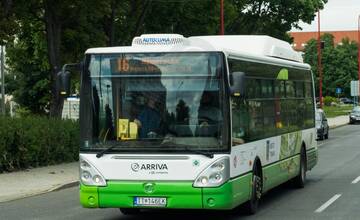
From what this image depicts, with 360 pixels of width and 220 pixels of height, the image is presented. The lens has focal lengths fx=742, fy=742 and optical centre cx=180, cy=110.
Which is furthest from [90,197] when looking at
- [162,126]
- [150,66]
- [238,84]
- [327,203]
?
[327,203]

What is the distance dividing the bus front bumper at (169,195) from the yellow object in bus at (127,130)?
62 centimetres

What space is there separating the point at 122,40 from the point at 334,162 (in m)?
15.4

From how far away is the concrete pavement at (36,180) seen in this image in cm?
1602

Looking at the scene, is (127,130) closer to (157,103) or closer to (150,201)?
(157,103)

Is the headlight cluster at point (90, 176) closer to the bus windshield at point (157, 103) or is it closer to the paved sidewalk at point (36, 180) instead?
the bus windshield at point (157, 103)

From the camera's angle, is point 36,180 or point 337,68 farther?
point 337,68

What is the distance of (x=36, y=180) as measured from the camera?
18.3 meters

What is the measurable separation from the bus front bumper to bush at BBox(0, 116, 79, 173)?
9.81 m

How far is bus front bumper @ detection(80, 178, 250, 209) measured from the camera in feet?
32.6

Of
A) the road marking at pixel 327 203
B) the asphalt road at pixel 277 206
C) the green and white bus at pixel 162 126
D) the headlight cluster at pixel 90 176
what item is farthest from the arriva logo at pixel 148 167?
the road marking at pixel 327 203

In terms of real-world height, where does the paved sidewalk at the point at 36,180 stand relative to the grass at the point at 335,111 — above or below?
above

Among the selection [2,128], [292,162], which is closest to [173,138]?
[292,162]

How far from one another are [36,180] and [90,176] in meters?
8.32

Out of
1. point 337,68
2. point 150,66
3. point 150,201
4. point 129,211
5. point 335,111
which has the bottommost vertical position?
point 335,111
